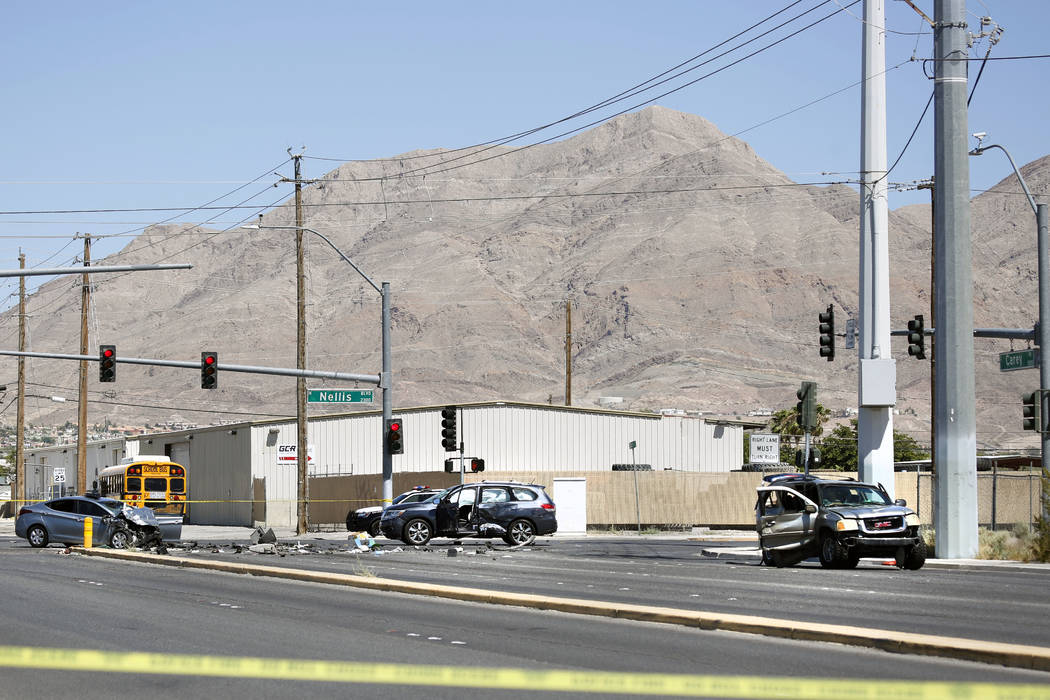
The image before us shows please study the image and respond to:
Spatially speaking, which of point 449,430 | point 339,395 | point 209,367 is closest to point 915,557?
point 449,430

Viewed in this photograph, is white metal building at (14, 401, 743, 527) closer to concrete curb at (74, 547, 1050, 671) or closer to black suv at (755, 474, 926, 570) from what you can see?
black suv at (755, 474, 926, 570)

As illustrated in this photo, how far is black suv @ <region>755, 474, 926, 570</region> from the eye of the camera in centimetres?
Result: 2517

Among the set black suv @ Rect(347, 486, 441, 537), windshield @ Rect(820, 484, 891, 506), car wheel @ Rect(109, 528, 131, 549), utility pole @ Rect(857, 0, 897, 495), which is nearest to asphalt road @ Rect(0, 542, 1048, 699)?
windshield @ Rect(820, 484, 891, 506)

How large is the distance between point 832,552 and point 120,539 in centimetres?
1929

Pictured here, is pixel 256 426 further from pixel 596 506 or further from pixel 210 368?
pixel 210 368

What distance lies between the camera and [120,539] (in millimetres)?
35062

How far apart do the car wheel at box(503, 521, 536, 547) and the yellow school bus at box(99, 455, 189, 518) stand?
2832 cm

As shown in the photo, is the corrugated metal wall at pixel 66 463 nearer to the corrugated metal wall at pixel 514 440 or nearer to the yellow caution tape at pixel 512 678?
the corrugated metal wall at pixel 514 440

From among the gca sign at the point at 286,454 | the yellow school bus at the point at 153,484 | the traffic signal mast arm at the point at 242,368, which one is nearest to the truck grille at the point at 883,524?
the traffic signal mast arm at the point at 242,368

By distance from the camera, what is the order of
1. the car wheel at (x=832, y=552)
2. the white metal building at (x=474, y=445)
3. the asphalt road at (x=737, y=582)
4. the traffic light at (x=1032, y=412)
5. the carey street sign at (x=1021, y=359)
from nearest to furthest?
the asphalt road at (x=737, y=582) < the car wheel at (x=832, y=552) < the traffic light at (x=1032, y=412) < the carey street sign at (x=1021, y=359) < the white metal building at (x=474, y=445)

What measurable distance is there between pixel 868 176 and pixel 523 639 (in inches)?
989

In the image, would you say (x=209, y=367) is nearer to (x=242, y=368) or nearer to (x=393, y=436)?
(x=242, y=368)

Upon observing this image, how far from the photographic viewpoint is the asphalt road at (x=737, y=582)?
1541 centimetres

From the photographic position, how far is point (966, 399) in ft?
91.7
